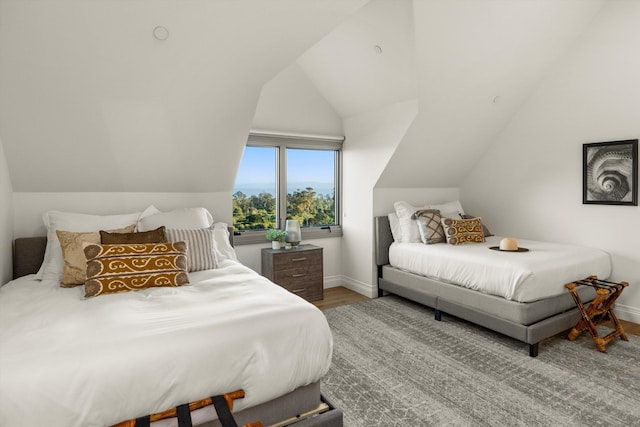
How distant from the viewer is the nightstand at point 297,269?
3.84 metres

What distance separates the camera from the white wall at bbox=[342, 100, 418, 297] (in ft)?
12.9

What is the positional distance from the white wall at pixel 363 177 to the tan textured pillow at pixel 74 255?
2699 mm

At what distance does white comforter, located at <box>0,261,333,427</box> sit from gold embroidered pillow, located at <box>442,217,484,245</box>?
7.79ft

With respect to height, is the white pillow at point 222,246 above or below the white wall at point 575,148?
below

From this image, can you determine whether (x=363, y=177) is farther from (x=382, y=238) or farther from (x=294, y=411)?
(x=294, y=411)

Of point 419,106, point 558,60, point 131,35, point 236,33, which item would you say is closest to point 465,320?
point 419,106

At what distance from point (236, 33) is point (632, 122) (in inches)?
135

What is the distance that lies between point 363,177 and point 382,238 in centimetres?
73

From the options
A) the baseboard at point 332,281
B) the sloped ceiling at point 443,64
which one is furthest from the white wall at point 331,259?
the sloped ceiling at point 443,64

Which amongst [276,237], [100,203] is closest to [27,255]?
[100,203]

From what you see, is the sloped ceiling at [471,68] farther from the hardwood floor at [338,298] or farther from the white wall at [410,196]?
the hardwood floor at [338,298]

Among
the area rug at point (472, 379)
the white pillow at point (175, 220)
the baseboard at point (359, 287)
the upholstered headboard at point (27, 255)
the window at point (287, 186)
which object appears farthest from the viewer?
the baseboard at point (359, 287)

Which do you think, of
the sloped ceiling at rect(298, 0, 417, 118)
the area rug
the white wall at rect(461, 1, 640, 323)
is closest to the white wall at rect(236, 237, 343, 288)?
the area rug

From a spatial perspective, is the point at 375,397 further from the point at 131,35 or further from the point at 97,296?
the point at 131,35
